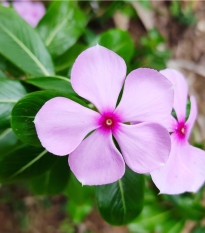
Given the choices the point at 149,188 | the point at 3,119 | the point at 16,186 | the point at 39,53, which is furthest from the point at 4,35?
the point at 16,186

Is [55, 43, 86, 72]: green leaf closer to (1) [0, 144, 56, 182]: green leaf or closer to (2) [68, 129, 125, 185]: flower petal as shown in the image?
(1) [0, 144, 56, 182]: green leaf

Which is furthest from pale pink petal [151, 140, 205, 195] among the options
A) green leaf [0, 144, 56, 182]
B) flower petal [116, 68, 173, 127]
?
green leaf [0, 144, 56, 182]

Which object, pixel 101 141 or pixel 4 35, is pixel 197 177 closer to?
pixel 101 141

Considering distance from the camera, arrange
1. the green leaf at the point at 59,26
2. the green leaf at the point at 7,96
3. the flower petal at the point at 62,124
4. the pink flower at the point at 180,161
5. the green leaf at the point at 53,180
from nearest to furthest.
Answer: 1. the flower petal at the point at 62,124
2. the pink flower at the point at 180,161
3. the green leaf at the point at 7,96
4. the green leaf at the point at 53,180
5. the green leaf at the point at 59,26

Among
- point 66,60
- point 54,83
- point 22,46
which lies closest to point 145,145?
point 54,83

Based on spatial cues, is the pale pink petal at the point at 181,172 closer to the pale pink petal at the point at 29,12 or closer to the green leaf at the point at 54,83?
the green leaf at the point at 54,83

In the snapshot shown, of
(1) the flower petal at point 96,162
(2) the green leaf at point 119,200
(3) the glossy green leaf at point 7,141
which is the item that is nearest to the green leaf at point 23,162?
(3) the glossy green leaf at point 7,141
